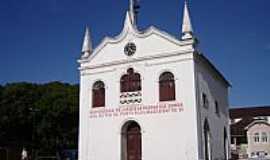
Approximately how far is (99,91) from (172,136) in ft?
21.4

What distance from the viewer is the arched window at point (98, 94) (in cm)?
2598

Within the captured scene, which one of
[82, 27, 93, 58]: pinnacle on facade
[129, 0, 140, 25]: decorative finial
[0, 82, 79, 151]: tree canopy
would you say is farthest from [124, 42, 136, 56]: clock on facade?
[0, 82, 79, 151]: tree canopy

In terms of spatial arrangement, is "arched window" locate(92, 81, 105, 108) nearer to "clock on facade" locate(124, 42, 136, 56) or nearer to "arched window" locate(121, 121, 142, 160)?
"arched window" locate(121, 121, 142, 160)

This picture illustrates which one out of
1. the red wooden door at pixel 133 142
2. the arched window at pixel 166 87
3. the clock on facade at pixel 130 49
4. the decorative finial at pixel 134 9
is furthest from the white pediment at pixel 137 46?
the red wooden door at pixel 133 142

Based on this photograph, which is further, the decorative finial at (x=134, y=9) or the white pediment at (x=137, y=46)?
the decorative finial at (x=134, y=9)

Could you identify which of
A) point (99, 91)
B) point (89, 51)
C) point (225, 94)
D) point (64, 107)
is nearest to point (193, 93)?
point (99, 91)

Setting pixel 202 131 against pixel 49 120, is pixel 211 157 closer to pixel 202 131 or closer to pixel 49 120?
pixel 202 131

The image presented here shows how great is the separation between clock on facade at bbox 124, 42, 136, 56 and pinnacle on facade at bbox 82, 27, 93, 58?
3.29 metres

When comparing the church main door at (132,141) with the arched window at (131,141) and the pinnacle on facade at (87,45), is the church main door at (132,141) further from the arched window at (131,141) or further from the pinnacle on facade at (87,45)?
the pinnacle on facade at (87,45)

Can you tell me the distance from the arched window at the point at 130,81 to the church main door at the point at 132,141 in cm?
233

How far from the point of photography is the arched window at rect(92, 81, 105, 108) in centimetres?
2598

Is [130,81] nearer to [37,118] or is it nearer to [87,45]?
[87,45]

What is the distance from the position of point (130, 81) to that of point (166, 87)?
2684mm

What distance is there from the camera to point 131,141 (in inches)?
981
